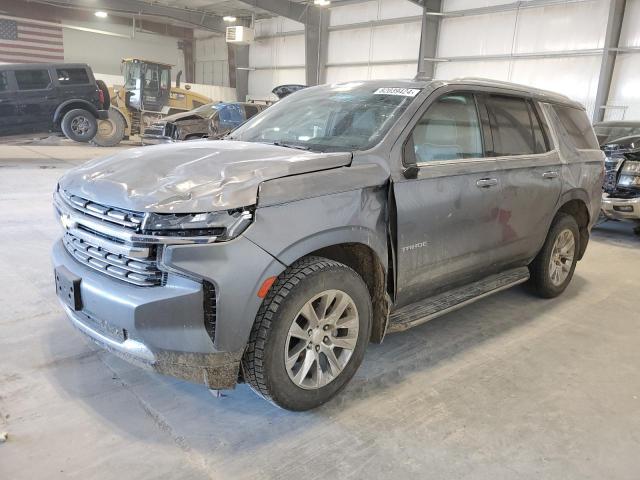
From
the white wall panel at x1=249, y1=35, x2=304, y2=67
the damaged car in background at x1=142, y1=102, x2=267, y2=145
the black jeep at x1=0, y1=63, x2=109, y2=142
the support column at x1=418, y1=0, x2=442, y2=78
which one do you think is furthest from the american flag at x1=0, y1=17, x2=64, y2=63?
the support column at x1=418, y1=0, x2=442, y2=78

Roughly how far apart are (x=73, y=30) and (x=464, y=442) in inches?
1083

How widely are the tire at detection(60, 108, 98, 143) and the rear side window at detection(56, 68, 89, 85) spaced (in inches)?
27.2

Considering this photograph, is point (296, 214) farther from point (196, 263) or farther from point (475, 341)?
point (475, 341)

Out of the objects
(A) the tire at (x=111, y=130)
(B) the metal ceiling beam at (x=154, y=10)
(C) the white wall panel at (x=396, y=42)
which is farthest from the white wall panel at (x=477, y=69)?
(B) the metal ceiling beam at (x=154, y=10)

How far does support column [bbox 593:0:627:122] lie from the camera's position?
466 inches

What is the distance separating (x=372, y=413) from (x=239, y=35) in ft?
71.0

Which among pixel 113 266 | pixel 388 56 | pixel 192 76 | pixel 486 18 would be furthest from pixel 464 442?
pixel 192 76

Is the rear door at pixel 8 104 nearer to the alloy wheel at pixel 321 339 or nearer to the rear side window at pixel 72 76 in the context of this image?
the rear side window at pixel 72 76

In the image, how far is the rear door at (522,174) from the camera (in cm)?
358

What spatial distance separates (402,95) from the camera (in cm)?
315

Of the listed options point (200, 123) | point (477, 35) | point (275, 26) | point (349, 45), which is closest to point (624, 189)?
point (200, 123)

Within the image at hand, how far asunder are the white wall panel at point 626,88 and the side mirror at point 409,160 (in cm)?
1147

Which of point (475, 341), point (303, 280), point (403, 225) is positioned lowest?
point (475, 341)

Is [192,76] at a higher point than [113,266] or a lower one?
higher
